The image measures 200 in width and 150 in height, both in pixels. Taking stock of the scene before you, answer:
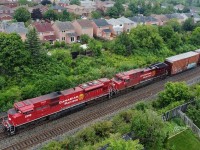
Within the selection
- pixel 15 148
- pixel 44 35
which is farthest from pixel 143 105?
pixel 44 35

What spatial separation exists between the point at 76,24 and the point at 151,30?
2033 centimetres

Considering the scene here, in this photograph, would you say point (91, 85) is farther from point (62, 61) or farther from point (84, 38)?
point (84, 38)

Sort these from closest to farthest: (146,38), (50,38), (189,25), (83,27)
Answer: (146,38), (50,38), (83,27), (189,25)

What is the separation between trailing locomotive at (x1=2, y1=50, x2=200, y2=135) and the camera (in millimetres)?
30023

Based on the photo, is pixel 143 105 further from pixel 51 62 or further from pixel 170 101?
pixel 51 62

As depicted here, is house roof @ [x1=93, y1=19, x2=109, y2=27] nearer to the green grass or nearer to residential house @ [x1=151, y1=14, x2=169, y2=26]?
residential house @ [x1=151, y1=14, x2=169, y2=26]

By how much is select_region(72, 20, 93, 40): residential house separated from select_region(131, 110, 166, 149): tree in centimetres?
4469

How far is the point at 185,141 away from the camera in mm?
29797

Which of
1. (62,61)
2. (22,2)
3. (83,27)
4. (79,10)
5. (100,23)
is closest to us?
(62,61)

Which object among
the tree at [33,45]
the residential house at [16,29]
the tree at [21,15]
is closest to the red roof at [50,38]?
the residential house at [16,29]

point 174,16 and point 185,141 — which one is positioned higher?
point 174,16

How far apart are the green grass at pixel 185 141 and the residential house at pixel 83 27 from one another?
43270 millimetres

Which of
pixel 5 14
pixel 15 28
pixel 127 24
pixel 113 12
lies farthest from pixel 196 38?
pixel 5 14

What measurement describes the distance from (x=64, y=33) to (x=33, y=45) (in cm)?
2138
